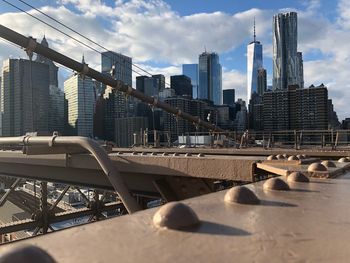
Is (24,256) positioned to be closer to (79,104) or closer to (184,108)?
(79,104)

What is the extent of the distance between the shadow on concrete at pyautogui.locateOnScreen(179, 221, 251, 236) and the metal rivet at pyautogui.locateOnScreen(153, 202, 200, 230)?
6 centimetres

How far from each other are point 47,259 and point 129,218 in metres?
1.30

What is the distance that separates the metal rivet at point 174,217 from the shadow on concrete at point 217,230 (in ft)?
0.20

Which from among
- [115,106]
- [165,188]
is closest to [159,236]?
[165,188]

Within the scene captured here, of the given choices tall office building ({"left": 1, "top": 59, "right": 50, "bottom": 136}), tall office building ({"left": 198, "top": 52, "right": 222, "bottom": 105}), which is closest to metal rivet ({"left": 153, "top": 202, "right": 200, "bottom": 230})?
tall office building ({"left": 1, "top": 59, "right": 50, "bottom": 136})

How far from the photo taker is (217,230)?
2648mm

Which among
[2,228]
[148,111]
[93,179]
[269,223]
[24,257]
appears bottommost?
[2,228]

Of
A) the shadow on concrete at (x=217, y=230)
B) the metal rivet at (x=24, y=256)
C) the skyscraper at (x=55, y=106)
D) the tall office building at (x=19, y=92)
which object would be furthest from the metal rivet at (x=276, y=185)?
the skyscraper at (x=55, y=106)

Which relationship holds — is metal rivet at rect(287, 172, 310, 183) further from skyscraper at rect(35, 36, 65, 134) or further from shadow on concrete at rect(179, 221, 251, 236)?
skyscraper at rect(35, 36, 65, 134)

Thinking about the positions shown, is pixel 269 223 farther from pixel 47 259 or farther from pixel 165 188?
pixel 165 188

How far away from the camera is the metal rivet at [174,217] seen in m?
2.62

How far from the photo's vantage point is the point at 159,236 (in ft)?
7.98

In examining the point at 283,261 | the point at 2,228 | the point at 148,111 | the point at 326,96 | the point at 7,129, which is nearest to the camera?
the point at 283,261

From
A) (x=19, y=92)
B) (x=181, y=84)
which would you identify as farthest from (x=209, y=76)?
(x=19, y=92)
